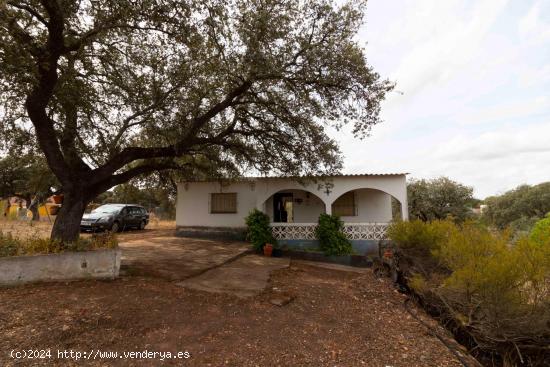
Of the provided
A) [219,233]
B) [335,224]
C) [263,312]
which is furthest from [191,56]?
[219,233]

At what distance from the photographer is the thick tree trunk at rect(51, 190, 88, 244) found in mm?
7012

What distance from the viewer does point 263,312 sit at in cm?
507

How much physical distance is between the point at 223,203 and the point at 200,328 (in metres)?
10.7

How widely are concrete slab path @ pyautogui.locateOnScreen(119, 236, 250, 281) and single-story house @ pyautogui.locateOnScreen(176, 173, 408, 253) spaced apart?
2651 millimetres

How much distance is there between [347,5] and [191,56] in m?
4.21

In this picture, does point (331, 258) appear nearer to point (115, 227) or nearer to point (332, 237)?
point (332, 237)

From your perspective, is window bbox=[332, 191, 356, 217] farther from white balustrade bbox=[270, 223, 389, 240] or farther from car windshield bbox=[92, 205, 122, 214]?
car windshield bbox=[92, 205, 122, 214]

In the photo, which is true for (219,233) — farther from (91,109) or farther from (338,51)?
(338,51)

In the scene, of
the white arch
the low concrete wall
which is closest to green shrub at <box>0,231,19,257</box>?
the low concrete wall

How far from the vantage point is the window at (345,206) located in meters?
15.2

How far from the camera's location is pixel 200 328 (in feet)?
13.9

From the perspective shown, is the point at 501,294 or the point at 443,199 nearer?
the point at 501,294

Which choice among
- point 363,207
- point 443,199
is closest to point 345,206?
point 363,207

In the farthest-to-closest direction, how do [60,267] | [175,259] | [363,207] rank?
1. [363,207]
2. [175,259]
3. [60,267]
